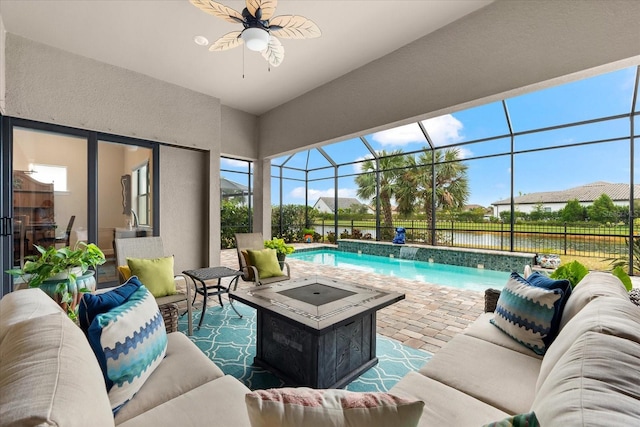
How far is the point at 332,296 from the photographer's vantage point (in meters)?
2.45

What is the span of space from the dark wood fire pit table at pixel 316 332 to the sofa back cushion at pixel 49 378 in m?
1.19

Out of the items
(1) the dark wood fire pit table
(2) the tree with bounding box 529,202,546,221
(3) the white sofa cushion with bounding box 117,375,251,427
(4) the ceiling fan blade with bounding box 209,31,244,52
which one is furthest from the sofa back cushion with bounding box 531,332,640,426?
(2) the tree with bounding box 529,202,546,221

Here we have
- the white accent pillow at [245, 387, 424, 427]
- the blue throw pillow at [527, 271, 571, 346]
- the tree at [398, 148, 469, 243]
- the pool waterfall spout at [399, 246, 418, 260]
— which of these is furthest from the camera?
the tree at [398, 148, 469, 243]

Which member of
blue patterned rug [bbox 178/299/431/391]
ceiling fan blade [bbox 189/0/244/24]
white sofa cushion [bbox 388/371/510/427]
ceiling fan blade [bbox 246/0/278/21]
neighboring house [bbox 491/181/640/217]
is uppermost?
ceiling fan blade [bbox 246/0/278/21]

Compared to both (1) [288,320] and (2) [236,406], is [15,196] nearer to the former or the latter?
(1) [288,320]

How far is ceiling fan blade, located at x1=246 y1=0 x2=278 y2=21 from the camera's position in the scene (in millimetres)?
2295


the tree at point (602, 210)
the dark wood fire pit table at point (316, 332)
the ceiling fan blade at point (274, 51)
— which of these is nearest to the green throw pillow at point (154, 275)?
the dark wood fire pit table at point (316, 332)

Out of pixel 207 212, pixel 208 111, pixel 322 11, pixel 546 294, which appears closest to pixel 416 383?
pixel 546 294

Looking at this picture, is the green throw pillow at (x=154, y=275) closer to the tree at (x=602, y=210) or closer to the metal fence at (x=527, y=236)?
the metal fence at (x=527, y=236)

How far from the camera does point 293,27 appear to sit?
2598 mm

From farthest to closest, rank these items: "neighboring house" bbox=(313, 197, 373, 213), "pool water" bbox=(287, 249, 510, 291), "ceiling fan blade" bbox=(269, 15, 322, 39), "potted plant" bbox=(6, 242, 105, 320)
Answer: "neighboring house" bbox=(313, 197, 373, 213), "pool water" bbox=(287, 249, 510, 291), "ceiling fan blade" bbox=(269, 15, 322, 39), "potted plant" bbox=(6, 242, 105, 320)

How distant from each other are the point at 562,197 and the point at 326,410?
9560mm

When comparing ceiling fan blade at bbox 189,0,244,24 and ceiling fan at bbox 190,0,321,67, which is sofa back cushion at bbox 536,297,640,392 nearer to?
ceiling fan at bbox 190,0,321,67

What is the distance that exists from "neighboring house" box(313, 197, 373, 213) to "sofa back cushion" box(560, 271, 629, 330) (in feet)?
29.7
